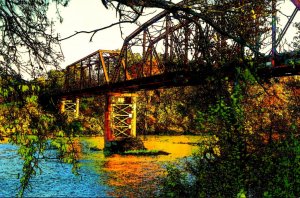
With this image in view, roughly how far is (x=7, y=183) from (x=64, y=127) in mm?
14730

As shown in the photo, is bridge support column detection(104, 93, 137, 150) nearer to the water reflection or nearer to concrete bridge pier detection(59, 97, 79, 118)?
the water reflection

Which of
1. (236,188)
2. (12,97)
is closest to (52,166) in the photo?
(236,188)

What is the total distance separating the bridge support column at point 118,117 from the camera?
35.5 meters

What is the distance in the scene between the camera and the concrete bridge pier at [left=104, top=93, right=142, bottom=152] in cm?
3497

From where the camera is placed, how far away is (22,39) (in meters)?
5.45

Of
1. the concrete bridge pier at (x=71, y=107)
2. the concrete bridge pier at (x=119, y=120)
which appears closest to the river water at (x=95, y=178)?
the concrete bridge pier at (x=119, y=120)

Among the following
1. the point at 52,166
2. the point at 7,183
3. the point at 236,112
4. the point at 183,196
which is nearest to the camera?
the point at 236,112

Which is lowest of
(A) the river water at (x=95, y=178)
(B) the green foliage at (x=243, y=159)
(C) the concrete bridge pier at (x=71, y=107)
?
(A) the river water at (x=95, y=178)

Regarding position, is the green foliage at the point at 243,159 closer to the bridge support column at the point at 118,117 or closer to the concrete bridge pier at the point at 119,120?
the concrete bridge pier at the point at 119,120

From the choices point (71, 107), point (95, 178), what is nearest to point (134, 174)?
point (95, 178)

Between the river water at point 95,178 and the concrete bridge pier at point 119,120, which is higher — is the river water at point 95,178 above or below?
below

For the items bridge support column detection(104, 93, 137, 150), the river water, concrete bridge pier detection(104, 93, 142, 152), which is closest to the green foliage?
the river water

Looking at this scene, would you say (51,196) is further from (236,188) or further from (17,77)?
(17,77)

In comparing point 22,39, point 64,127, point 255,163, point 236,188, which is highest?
point 22,39
